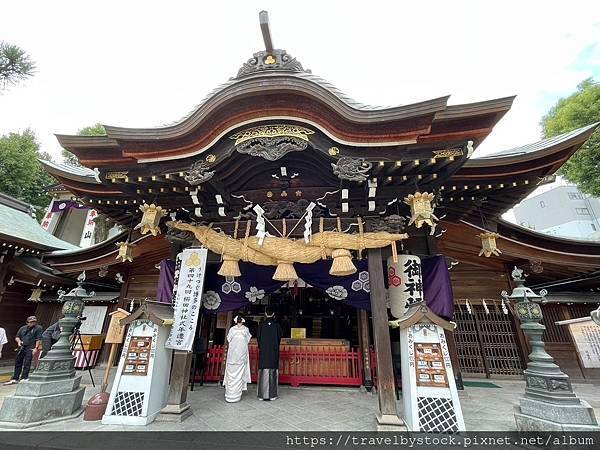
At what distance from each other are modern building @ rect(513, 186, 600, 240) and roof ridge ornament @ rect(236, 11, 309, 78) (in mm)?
29523

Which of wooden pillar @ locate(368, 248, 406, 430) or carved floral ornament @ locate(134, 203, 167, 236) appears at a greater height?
Answer: carved floral ornament @ locate(134, 203, 167, 236)

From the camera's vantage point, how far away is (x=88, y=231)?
1925 cm

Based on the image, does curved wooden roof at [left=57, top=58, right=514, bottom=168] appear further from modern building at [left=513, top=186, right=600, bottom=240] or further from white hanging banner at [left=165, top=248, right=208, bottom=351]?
modern building at [left=513, top=186, right=600, bottom=240]

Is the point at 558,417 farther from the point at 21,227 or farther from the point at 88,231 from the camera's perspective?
the point at 88,231

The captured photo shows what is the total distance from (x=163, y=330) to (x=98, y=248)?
6382mm

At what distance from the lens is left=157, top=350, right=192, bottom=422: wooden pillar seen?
4.58m

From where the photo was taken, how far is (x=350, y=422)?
4527 mm

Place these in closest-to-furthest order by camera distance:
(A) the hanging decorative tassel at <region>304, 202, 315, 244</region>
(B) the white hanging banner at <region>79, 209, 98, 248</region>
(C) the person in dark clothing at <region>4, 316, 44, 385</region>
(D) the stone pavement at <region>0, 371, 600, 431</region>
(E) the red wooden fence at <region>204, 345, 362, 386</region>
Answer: (D) the stone pavement at <region>0, 371, 600, 431</region>
(A) the hanging decorative tassel at <region>304, 202, 315, 244</region>
(E) the red wooden fence at <region>204, 345, 362, 386</region>
(C) the person in dark clothing at <region>4, 316, 44, 385</region>
(B) the white hanging banner at <region>79, 209, 98, 248</region>

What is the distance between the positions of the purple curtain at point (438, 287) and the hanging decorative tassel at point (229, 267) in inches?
161

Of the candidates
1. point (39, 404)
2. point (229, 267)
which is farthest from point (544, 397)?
point (39, 404)

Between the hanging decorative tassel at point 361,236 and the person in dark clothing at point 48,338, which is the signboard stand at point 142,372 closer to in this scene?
the hanging decorative tassel at point 361,236

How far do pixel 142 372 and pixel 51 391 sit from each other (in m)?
1.71

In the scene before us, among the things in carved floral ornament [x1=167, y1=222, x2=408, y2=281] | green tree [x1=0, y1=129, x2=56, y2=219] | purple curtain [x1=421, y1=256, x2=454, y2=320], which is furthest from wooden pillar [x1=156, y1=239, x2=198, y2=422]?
green tree [x1=0, y1=129, x2=56, y2=219]

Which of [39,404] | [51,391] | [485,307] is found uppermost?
[485,307]
